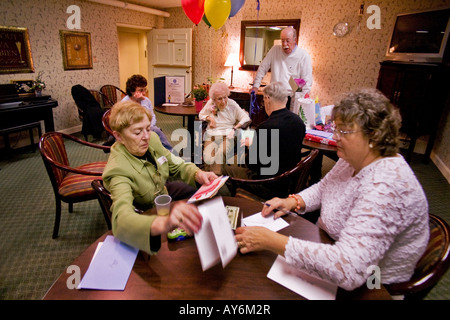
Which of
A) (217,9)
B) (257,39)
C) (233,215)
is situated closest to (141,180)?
(233,215)

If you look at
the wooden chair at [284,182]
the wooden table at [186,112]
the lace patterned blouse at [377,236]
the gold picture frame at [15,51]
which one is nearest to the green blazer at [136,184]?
the wooden chair at [284,182]

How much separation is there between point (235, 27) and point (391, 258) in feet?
20.8

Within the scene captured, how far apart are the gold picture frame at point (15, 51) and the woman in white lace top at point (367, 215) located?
16.5 feet

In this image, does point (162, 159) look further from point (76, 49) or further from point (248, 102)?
point (76, 49)

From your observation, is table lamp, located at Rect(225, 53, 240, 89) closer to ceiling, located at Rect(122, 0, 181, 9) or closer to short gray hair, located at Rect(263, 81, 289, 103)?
ceiling, located at Rect(122, 0, 181, 9)

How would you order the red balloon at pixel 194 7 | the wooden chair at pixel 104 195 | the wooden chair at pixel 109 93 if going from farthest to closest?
the wooden chair at pixel 109 93, the red balloon at pixel 194 7, the wooden chair at pixel 104 195

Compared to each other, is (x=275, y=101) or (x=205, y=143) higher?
(x=275, y=101)

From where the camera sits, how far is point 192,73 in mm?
7348

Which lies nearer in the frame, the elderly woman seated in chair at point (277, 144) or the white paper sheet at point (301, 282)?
the white paper sheet at point (301, 282)

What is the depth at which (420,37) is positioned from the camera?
420 cm

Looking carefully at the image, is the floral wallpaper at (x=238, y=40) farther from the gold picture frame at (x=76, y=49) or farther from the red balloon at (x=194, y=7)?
the red balloon at (x=194, y=7)

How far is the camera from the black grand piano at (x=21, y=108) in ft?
12.3
